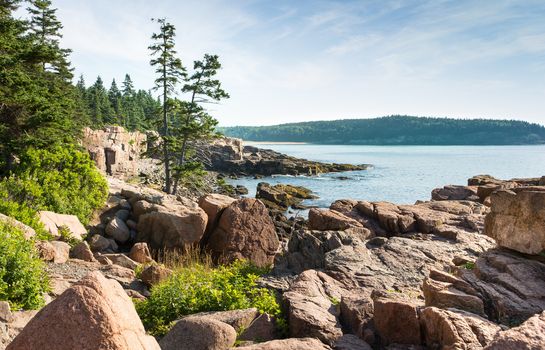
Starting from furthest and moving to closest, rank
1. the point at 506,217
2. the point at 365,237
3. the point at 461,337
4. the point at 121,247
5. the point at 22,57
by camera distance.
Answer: the point at 22,57, the point at 121,247, the point at 365,237, the point at 506,217, the point at 461,337

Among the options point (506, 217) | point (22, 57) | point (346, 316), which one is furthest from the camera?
point (22, 57)

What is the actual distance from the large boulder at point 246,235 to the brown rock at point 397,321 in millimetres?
9509

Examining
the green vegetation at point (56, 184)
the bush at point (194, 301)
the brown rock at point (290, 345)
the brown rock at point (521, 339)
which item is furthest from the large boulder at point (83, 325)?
the green vegetation at point (56, 184)

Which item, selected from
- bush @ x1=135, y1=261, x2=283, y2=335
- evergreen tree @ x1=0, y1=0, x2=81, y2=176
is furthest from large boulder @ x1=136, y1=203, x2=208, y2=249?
bush @ x1=135, y1=261, x2=283, y2=335

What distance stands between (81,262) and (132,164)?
152ft

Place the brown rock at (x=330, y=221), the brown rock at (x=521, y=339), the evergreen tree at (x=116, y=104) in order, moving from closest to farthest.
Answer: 1. the brown rock at (x=521, y=339)
2. the brown rock at (x=330, y=221)
3. the evergreen tree at (x=116, y=104)

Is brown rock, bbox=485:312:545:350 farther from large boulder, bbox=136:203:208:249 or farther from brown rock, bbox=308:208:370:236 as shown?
large boulder, bbox=136:203:208:249

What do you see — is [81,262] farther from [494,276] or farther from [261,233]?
[494,276]

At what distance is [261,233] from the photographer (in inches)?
677

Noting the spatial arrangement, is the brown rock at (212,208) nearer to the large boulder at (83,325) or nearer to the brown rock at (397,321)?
the brown rock at (397,321)

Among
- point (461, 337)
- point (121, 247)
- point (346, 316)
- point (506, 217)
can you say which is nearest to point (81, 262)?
point (121, 247)

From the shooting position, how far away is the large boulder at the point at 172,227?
58.3 feet

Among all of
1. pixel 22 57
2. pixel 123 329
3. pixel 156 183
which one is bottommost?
pixel 156 183

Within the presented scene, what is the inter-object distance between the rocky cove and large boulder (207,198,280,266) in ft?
0.14
